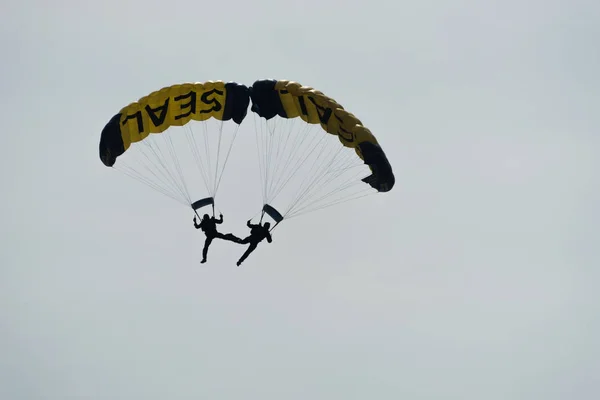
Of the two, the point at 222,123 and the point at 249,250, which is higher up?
the point at 222,123

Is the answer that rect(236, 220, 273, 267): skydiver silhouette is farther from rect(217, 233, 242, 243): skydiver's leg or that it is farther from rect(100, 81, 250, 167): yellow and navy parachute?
rect(100, 81, 250, 167): yellow and navy parachute

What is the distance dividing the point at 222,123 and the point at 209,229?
3239mm

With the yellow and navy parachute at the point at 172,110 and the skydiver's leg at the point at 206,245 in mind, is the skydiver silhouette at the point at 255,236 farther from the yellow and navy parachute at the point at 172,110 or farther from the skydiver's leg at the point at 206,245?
the yellow and navy parachute at the point at 172,110

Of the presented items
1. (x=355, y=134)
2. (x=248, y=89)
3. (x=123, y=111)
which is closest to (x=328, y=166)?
(x=355, y=134)

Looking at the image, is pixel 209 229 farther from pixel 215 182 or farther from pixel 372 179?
pixel 372 179

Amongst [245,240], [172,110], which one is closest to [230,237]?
[245,240]

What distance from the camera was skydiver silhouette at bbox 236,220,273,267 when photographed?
33.9 meters

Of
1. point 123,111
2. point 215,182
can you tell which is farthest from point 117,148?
point 215,182

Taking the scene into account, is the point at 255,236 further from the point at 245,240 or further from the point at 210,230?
the point at 210,230

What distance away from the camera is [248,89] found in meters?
34.9

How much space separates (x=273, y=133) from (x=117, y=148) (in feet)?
14.7

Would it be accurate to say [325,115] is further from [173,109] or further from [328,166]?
[173,109]

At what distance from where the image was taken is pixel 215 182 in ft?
112

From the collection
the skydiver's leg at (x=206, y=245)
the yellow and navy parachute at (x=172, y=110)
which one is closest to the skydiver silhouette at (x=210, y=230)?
the skydiver's leg at (x=206, y=245)
